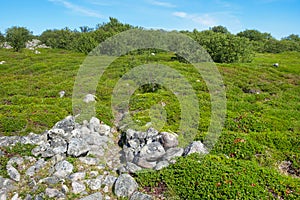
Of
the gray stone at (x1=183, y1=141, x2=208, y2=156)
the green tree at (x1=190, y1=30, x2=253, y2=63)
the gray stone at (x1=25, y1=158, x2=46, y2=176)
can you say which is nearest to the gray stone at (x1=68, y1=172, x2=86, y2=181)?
the gray stone at (x1=25, y1=158, x2=46, y2=176)

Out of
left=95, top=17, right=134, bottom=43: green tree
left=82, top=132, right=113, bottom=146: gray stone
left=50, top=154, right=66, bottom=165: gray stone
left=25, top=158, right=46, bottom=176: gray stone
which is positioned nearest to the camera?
left=25, top=158, right=46, bottom=176: gray stone

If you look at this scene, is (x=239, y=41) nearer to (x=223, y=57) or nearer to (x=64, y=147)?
(x=223, y=57)

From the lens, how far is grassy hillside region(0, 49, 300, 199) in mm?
9031

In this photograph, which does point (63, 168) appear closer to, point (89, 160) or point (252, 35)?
point (89, 160)

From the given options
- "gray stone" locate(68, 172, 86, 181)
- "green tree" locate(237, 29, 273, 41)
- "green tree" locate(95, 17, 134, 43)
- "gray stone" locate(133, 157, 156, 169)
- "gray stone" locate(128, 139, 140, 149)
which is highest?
"green tree" locate(237, 29, 273, 41)

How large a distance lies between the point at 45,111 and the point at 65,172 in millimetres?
6904

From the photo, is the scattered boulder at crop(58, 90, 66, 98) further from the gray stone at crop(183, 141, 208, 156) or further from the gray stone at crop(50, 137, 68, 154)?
the gray stone at crop(183, 141, 208, 156)

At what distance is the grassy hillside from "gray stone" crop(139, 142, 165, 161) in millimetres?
1001

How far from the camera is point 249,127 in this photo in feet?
47.9

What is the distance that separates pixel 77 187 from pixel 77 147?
7.24 ft

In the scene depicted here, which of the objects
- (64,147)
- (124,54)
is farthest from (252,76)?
(124,54)

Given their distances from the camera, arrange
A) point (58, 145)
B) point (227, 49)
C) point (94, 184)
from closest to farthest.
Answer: point (94, 184) → point (58, 145) → point (227, 49)

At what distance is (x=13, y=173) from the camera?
9.64m

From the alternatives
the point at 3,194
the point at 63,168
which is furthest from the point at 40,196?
the point at 63,168
